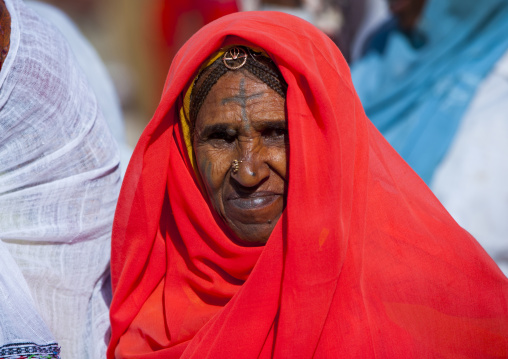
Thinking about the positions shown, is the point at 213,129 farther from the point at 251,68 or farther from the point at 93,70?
the point at 93,70

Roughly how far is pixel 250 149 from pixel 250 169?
78 mm

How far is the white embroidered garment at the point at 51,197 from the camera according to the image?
95.8 inches

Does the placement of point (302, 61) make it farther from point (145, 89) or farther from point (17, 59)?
point (145, 89)

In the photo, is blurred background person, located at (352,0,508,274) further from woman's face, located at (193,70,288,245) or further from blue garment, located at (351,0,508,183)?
woman's face, located at (193,70,288,245)

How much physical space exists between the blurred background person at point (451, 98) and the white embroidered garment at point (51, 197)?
2448 millimetres

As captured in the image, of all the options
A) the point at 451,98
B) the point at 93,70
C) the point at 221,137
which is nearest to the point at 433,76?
the point at 451,98

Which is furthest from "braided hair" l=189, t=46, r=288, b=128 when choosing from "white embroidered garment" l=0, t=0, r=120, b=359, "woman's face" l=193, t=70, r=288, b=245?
"white embroidered garment" l=0, t=0, r=120, b=359

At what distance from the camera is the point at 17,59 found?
2.44 m

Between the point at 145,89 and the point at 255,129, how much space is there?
283 inches

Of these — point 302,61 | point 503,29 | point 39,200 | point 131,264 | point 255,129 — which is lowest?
point 131,264

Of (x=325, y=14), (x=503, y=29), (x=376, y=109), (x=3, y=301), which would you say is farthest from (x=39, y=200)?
(x=325, y=14)

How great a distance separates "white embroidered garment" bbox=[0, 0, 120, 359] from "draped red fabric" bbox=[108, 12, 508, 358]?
1.09 feet

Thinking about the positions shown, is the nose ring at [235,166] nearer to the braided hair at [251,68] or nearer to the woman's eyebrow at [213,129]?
the woman's eyebrow at [213,129]

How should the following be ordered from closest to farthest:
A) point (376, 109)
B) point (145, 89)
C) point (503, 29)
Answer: point (503, 29) → point (376, 109) → point (145, 89)
